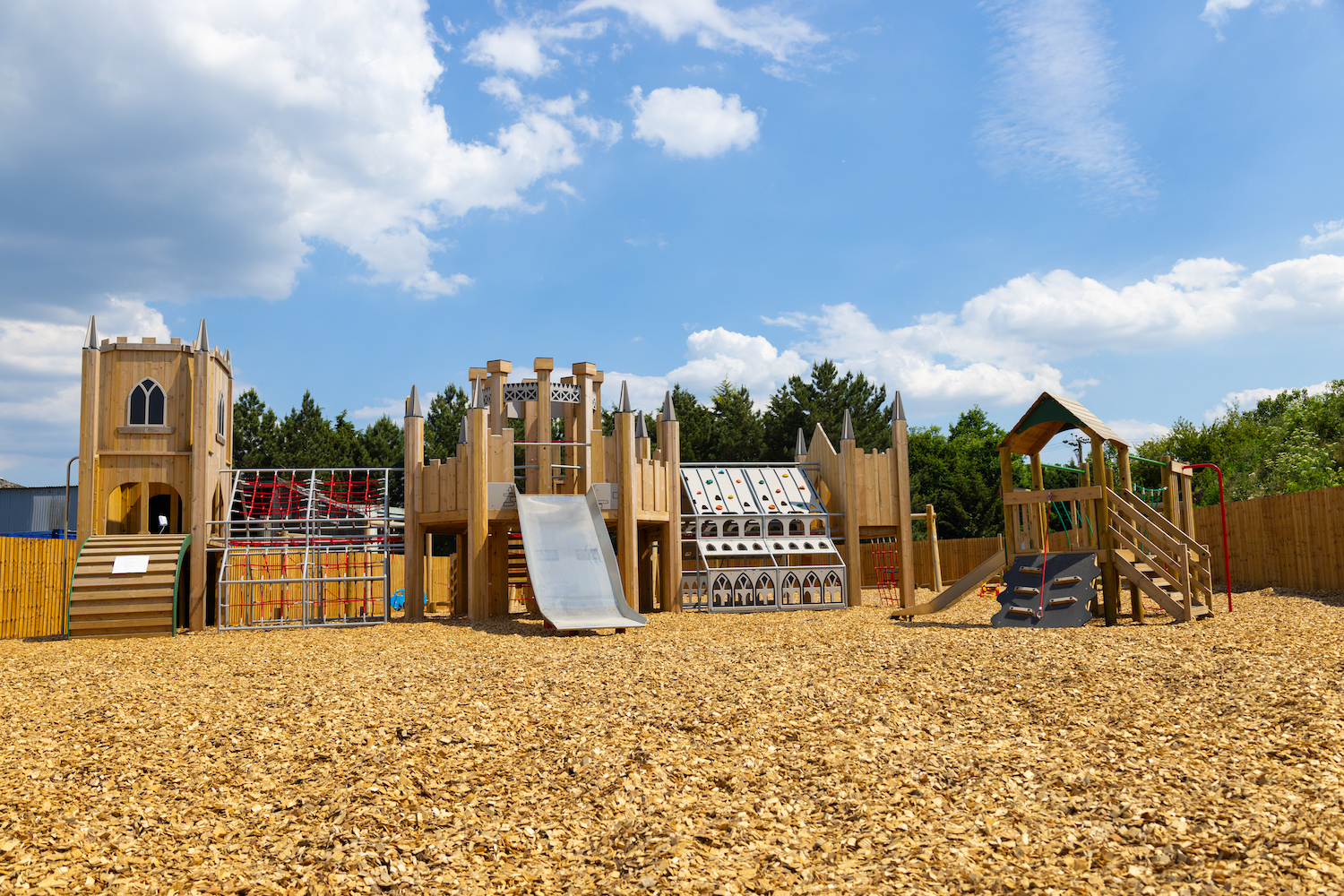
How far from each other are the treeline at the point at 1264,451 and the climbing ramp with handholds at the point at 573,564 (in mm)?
29220

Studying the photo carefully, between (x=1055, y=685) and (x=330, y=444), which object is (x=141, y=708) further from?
(x=330, y=444)

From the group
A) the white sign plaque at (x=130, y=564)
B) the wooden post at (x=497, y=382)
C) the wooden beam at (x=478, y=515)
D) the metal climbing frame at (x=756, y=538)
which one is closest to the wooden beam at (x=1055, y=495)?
the metal climbing frame at (x=756, y=538)

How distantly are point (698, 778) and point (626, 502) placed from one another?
1106 cm

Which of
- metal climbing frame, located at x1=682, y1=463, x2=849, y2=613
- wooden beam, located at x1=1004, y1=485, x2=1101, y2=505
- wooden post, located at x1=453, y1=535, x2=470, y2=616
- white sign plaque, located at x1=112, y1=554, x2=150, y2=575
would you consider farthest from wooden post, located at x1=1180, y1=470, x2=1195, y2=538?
white sign plaque, located at x1=112, y1=554, x2=150, y2=575

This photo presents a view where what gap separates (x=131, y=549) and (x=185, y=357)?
3.94 metres

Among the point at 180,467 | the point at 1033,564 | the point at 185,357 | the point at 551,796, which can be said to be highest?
the point at 185,357

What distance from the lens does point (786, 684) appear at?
7.14 meters

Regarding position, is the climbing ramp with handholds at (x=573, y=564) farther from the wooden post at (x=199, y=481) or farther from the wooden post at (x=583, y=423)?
the wooden post at (x=199, y=481)

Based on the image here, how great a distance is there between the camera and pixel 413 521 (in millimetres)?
16359

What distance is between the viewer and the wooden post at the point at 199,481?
51.9ft

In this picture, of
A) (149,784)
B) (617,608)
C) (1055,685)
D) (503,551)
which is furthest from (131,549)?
(1055,685)

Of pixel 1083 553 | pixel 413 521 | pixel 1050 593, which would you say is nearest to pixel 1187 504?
pixel 1083 553

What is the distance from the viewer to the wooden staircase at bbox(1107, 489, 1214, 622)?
39.5 feet

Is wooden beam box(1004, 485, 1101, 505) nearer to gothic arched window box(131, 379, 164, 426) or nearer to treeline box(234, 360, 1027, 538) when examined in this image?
gothic arched window box(131, 379, 164, 426)
